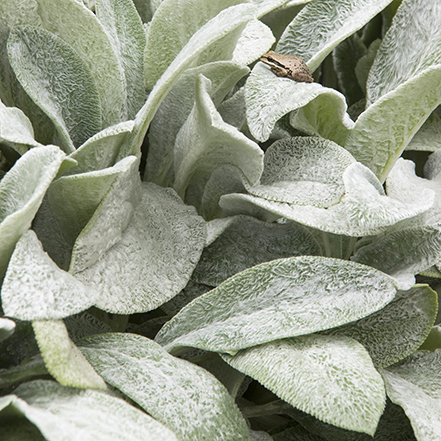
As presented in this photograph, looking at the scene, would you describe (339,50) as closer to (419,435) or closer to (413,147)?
(413,147)

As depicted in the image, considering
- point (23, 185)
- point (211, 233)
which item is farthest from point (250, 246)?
point (23, 185)

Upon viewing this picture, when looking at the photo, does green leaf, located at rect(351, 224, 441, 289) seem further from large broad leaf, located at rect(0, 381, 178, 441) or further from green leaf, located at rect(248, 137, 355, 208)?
large broad leaf, located at rect(0, 381, 178, 441)

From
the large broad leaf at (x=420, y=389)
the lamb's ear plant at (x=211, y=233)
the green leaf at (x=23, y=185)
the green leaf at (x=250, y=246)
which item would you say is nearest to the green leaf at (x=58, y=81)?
the lamb's ear plant at (x=211, y=233)

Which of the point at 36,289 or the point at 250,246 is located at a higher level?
the point at 36,289

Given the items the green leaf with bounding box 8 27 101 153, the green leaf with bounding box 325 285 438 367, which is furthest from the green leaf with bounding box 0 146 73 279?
the green leaf with bounding box 325 285 438 367

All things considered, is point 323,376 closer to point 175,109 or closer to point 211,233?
point 211,233

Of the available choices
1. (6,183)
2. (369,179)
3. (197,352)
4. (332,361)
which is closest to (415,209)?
(369,179)
